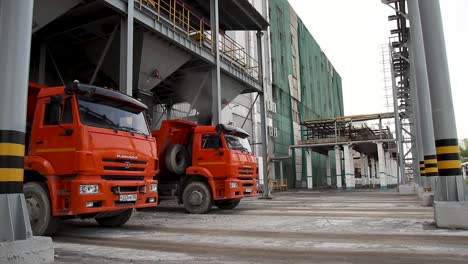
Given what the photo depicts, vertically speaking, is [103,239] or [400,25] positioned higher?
[400,25]

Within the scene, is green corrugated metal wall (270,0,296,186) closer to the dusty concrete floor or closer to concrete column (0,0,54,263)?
the dusty concrete floor

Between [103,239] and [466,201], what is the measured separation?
695 centimetres

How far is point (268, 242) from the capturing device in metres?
6.38

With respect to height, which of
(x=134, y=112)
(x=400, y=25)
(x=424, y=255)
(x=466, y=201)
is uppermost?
(x=400, y=25)

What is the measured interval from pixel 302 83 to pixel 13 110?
43163mm

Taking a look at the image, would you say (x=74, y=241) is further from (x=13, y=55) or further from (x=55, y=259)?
(x=13, y=55)

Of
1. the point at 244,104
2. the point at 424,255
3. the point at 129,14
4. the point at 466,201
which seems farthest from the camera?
the point at 244,104

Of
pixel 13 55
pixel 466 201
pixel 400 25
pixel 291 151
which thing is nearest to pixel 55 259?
pixel 13 55

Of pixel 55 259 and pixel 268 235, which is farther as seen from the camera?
pixel 268 235

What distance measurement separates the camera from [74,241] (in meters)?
6.98

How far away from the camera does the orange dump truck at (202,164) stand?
11.5 m

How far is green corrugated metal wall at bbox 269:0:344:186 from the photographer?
124 feet

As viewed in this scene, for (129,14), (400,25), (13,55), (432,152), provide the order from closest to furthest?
(13,55) < (129,14) < (432,152) < (400,25)

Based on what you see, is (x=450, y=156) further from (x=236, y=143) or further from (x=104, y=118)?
(x=104, y=118)
